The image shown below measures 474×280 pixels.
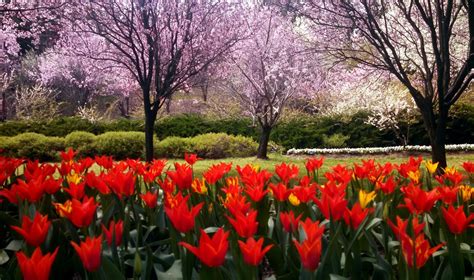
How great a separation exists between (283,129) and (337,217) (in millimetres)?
16287

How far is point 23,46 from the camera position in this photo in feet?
103

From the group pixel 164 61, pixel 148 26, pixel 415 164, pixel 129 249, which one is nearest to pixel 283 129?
pixel 164 61

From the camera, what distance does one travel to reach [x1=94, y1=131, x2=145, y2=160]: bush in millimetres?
15656

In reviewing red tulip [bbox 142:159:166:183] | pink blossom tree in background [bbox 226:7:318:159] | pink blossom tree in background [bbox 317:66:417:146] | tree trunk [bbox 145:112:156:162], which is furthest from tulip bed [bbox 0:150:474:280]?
pink blossom tree in background [bbox 317:66:417:146]

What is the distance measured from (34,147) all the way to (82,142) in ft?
5.21

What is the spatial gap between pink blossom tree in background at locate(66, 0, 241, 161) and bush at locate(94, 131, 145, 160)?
14.0ft

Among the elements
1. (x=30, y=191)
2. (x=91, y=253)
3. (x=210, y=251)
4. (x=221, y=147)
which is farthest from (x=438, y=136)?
(x=221, y=147)

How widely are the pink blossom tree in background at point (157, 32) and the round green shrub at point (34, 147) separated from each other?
199 inches

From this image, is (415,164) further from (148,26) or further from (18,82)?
(18,82)

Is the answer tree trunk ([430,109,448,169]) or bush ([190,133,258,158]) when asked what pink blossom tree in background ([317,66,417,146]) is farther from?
tree trunk ([430,109,448,169])

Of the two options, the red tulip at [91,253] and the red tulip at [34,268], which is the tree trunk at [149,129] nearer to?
the red tulip at [91,253]

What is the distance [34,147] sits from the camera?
50.0 ft

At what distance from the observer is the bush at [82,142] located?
15803 millimetres

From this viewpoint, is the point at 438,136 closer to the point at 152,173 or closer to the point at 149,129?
the point at 149,129
